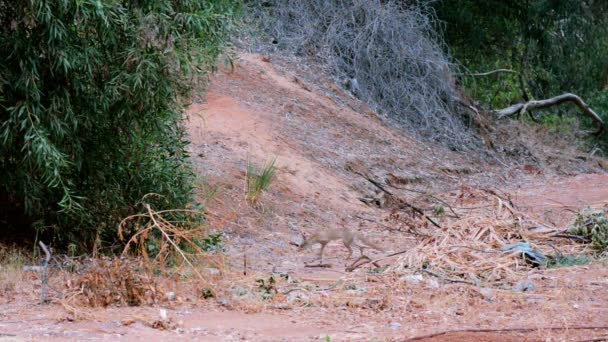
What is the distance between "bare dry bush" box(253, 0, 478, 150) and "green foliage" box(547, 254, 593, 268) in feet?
35.9

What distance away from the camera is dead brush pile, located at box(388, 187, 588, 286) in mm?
8352

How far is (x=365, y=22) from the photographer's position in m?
20.9

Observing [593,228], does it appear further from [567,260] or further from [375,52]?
[375,52]

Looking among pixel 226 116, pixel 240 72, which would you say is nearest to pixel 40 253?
pixel 226 116

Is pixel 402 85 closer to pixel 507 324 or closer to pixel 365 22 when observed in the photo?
pixel 365 22

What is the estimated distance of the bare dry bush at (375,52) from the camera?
67.1 ft

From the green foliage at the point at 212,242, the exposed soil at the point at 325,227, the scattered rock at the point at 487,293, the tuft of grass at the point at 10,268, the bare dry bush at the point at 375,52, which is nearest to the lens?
the exposed soil at the point at 325,227

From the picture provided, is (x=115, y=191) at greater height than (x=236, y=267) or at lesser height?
greater

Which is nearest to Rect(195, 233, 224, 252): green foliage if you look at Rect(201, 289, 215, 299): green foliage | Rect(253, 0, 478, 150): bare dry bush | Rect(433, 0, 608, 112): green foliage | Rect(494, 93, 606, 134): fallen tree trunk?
Rect(201, 289, 215, 299): green foliage

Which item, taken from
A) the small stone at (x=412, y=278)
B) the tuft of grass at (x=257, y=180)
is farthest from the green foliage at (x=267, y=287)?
the tuft of grass at (x=257, y=180)

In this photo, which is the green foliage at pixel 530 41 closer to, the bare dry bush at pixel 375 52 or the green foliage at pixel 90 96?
the bare dry bush at pixel 375 52

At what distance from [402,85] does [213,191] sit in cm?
916

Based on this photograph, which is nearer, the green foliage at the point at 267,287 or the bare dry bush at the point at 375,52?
the green foliage at the point at 267,287

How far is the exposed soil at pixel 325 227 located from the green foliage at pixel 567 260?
225 mm
